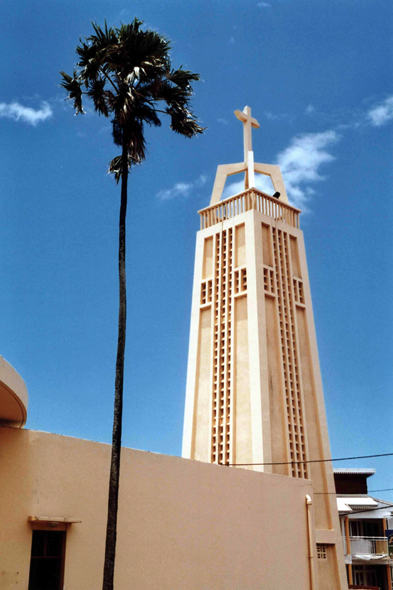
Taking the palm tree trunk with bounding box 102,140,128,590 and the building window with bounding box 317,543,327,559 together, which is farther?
the building window with bounding box 317,543,327,559

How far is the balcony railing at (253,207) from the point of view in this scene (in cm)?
3091

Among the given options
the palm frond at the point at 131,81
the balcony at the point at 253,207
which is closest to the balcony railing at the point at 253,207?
the balcony at the point at 253,207

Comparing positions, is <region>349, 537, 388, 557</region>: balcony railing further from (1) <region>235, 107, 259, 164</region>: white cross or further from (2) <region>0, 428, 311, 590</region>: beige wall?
(1) <region>235, 107, 259, 164</region>: white cross

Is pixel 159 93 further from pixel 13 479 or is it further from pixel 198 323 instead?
pixel 198 323

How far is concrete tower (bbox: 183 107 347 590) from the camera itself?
88.3ft

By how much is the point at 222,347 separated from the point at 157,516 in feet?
44.7

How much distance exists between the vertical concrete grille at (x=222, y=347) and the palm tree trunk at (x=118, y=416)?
545 inches

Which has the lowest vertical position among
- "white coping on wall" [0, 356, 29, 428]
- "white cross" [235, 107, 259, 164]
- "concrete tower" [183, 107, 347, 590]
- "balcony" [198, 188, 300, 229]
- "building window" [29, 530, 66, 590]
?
"building window" [29, 530, 66, 590]

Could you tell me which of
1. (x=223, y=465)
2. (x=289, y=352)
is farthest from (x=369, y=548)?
(x=223, y=465)

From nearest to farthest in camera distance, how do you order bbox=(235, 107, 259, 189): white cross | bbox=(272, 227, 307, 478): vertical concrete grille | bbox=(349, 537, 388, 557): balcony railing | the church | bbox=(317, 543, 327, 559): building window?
the church, bbox=(317, 543, 327, 559): building window, bbox=(272, 227, 307, 478): vertical concrete grille, bbox=(235, 107, 259, 189): white cross, bbox=(349, 537, 388, 557): balcony railing

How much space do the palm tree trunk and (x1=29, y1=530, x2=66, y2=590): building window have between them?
1.38 meters

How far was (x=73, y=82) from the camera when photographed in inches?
664

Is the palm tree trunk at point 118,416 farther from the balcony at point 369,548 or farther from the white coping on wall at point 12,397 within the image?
the balcony at point 369,548

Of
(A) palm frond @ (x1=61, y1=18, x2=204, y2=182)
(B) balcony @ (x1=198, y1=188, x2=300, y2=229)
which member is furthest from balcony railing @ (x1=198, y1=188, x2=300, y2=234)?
(A) palm frond @ (x1=61, y1=18, x2=204, y2=182)
